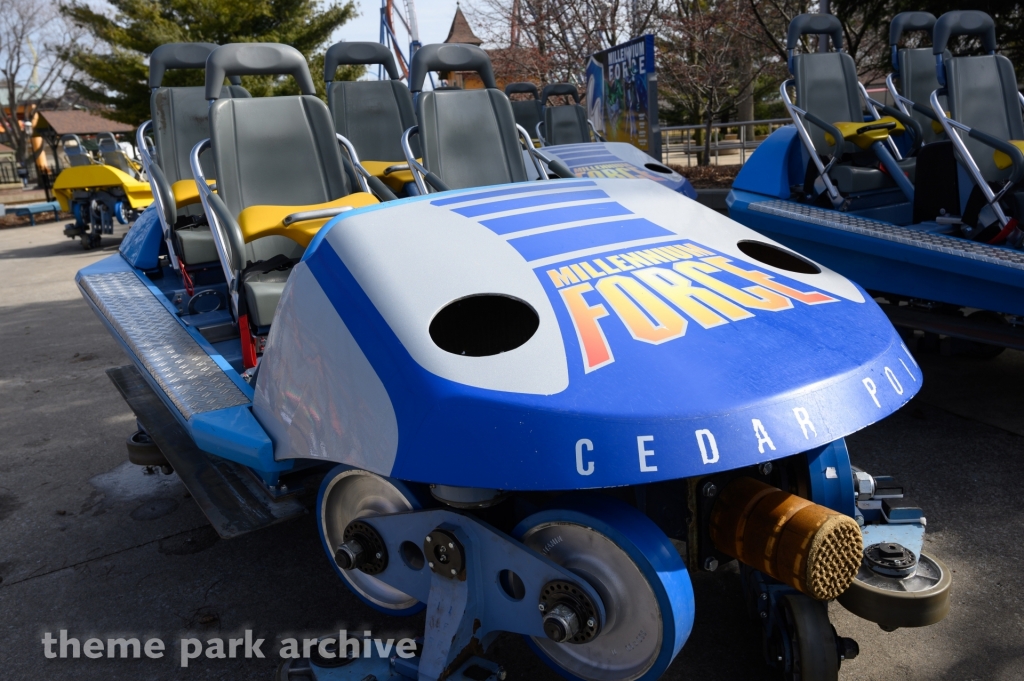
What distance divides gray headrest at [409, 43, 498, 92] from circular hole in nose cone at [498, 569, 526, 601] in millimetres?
2941

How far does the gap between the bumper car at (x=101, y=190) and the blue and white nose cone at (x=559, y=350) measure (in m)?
10.7

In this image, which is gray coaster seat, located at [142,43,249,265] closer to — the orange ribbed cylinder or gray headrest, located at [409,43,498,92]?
gray headrest, located at [409,43,498,92]

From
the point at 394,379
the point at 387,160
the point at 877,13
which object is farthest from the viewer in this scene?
the point at 877,13

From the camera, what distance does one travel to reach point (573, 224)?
2246mm

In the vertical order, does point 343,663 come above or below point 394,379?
below

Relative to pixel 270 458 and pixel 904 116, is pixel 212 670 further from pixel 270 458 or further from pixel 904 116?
pixel 904 116

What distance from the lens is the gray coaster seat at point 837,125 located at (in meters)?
5.06

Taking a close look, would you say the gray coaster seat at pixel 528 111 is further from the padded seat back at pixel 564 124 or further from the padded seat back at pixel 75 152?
the padded seat back at pixel 75 152

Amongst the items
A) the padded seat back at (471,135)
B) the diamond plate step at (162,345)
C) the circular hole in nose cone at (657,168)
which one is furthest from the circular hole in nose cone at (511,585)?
the circular hole in nose cone at (657,168)

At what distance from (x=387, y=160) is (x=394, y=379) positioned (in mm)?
4866

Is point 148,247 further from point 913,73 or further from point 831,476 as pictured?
point 913,73

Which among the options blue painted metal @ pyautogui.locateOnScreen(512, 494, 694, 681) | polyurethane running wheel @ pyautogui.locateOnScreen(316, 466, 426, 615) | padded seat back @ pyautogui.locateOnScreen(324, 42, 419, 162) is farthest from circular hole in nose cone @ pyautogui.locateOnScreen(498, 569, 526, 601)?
padded seat back @ pyautogui.locateOnScreen(324, 42, 419, 162)

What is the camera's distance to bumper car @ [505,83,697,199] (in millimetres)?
7188

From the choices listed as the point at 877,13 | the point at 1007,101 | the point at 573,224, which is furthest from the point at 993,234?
the point at 877,13
